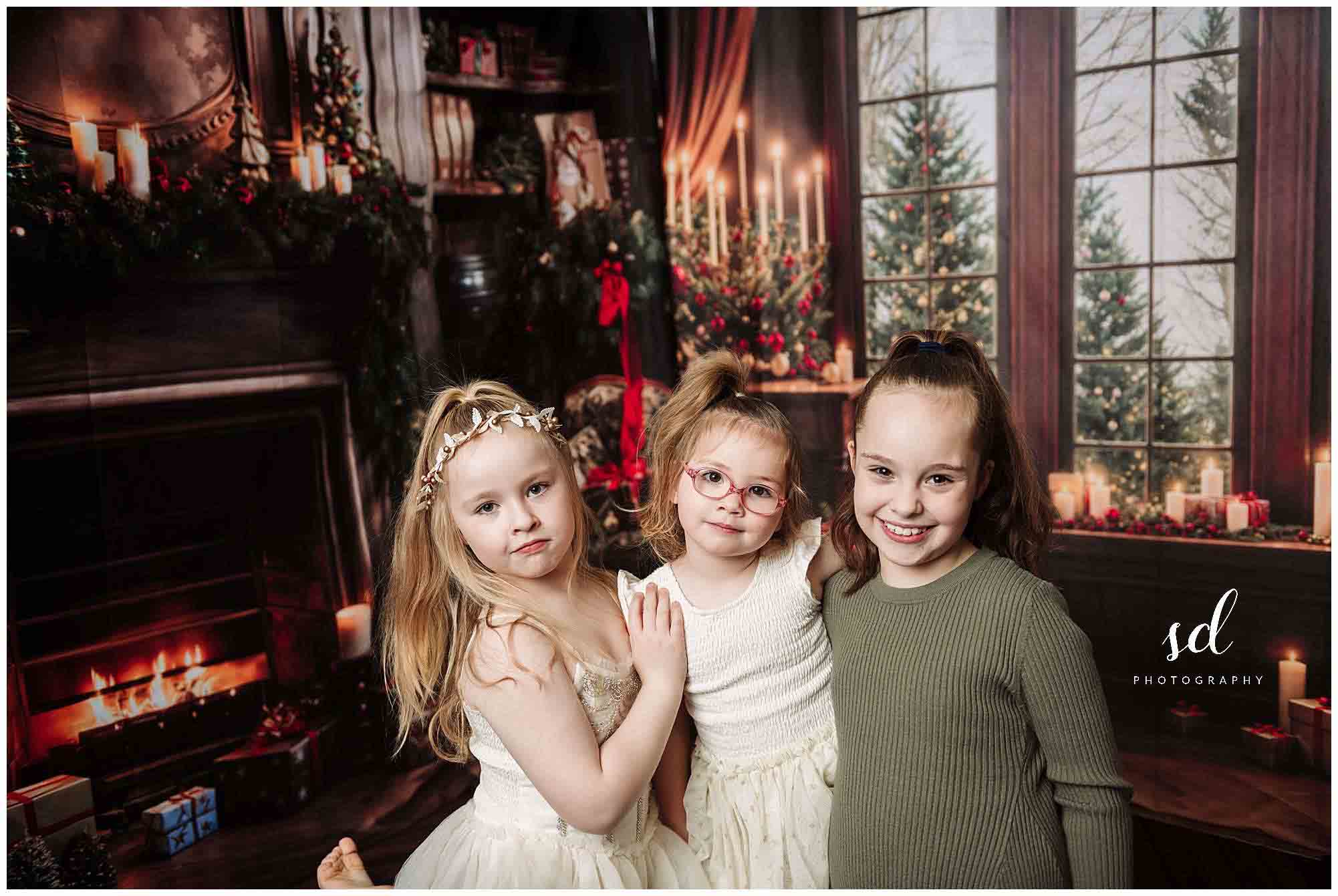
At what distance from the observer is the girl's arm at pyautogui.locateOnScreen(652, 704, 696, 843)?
160cm

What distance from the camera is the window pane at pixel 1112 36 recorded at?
255 cm

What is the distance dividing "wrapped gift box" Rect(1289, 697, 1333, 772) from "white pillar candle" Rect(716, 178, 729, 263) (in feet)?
6.44

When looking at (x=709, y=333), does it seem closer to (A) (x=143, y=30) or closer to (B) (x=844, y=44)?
(B) (x=844, y=44)

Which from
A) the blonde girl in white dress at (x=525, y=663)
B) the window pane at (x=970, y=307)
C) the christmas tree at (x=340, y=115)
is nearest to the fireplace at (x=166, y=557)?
the christmas tree at (x=340, y=115)

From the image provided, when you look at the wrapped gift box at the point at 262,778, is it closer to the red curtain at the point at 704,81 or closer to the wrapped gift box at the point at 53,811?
the wrapped gift box at the point at 53,811

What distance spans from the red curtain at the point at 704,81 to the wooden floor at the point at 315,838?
6.22ft

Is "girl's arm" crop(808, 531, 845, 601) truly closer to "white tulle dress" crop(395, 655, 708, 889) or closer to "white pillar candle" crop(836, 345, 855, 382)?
"white tulle dress" crop(395, 655, 708, 889)

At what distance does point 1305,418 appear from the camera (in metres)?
2.53

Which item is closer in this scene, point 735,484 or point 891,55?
point 735,484

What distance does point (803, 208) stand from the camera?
2.94 meters

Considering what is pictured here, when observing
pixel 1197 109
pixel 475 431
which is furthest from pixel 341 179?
pixel 1197 109

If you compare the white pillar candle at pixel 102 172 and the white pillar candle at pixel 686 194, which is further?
the white pillar candle at pixel 686 194

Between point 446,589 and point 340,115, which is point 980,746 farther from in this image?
point 340,115

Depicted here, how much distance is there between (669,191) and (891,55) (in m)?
0.74
